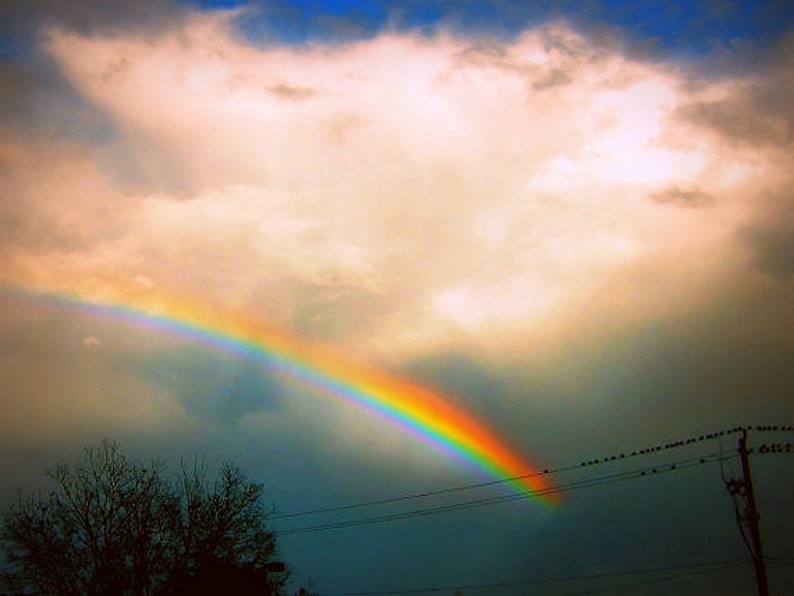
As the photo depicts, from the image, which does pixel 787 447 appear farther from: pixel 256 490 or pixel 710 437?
pixel 256 490

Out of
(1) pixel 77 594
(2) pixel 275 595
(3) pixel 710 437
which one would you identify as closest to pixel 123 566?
(1) pixel 77 594

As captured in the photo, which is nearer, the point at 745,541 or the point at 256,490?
the point at 745,541

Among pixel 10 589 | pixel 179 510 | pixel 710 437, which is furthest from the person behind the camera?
pixel 179 510

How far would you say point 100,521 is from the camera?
42312 mm

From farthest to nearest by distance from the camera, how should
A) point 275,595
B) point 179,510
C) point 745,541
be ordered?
point 275,595 → point 179,510 → point 745,541

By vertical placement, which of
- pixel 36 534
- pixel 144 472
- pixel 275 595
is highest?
pixel 144 472

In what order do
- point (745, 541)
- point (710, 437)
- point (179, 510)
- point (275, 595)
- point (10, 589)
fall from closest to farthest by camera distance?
1. point (745, 541)
2. point (710, 437)
3. point (10, 589)
4. point (179, 510)
5. point (275, 595)

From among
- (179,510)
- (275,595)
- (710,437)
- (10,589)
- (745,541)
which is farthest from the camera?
(275,595)

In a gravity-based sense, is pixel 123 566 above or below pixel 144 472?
below

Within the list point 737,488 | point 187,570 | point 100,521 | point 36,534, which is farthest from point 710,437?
point 36,534

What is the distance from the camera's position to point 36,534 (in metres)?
41.1

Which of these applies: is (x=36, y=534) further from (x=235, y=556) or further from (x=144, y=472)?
(x=235, y=556)

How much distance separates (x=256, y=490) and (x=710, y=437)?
25.3 metres

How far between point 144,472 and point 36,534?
6.38m
